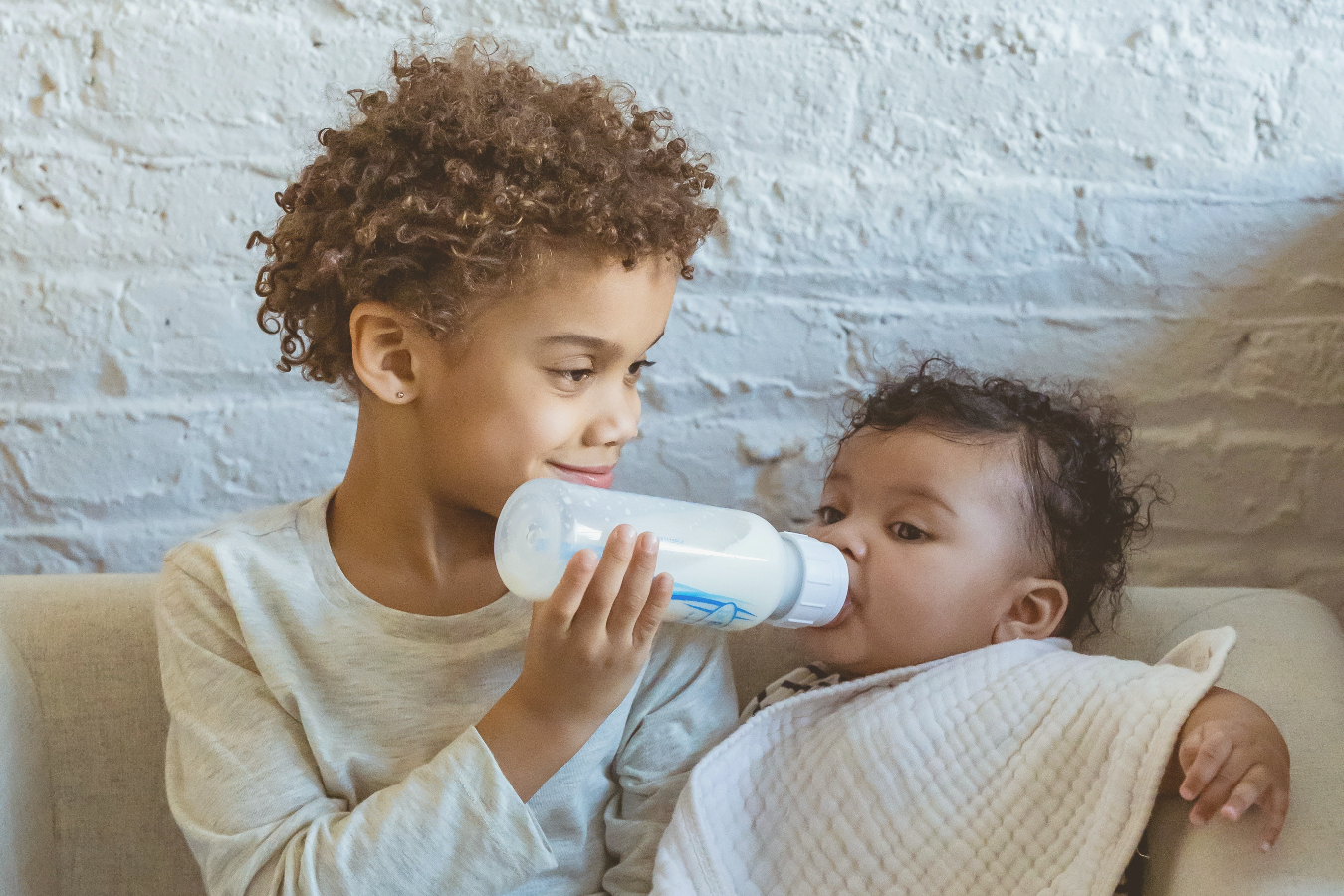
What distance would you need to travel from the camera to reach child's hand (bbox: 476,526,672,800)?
0.70m

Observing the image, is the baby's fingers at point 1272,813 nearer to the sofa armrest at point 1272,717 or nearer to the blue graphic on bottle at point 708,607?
the sofa armrest at point 1272,717

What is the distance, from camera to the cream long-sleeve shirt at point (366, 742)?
2.53 ft

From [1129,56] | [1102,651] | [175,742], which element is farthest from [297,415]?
[1129,56]

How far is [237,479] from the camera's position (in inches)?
46.1

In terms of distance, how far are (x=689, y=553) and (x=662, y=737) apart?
0.23 metres

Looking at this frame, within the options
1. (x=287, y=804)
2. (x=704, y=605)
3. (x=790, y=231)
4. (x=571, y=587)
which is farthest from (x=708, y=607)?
(x=790, y=231)

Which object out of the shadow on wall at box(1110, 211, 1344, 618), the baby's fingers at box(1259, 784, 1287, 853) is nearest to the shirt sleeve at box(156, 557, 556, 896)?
the baby's fingers at box(1259, 784, 1287, 853)

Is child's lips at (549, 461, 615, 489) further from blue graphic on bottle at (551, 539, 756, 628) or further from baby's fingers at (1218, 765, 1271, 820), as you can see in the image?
baby's fingers at (1218, 765, 1271, 820)

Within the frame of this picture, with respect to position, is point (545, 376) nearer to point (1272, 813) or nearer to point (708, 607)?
point (708, 607)

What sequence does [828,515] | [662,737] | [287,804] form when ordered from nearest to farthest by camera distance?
[287,804] → [662,737] → [828,515]

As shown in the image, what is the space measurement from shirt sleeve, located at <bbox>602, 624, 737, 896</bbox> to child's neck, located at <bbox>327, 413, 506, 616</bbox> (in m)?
0.15

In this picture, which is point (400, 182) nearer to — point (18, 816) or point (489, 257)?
point (489, 257)

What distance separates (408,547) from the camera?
883 millimetres

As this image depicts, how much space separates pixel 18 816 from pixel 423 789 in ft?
1.29
